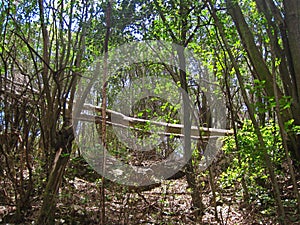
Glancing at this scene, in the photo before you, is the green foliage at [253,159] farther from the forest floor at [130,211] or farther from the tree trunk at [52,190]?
the tree trunk at [52,190]

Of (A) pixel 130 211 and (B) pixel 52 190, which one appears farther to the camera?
(A) pixel 130 211

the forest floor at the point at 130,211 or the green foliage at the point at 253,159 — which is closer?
the green foliage at the point at 253,159

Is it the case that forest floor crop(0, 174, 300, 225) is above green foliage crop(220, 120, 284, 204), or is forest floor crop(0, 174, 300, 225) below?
below

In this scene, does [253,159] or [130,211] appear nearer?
[253,159]

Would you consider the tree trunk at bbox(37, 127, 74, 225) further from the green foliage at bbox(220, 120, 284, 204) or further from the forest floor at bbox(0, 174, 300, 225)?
the green foliage at bbox(220, 120, 284, 204)

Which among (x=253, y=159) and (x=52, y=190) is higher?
(x=253, y=159)

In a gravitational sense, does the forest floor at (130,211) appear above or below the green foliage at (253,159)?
below

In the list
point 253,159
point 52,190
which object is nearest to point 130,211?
point 52,190

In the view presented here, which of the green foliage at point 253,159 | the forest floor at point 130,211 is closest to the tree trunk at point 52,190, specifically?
the forest floor at point 130,211

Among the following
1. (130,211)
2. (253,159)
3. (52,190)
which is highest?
(253,159)

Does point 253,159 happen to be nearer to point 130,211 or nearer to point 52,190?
point 130,211

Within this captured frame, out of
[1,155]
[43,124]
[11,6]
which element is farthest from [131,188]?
[11,6]

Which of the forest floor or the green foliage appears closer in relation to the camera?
the green foliage

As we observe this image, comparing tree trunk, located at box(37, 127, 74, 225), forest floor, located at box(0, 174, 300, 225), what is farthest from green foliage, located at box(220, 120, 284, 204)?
tree trunk, located at box(37, 127, 74, 225)
